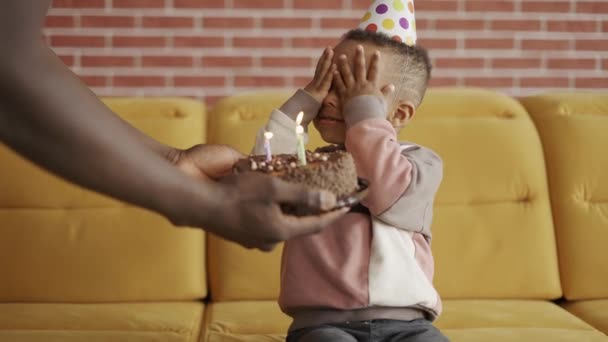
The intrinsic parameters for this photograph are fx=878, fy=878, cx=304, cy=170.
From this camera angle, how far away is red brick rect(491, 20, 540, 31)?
365cm

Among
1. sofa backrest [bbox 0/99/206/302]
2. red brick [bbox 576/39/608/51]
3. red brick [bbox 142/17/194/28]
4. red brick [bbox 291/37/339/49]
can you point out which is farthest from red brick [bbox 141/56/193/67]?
red brick [bbox 576/39/608/51]

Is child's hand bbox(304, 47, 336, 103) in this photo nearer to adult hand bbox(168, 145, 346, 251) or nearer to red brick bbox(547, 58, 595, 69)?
adult hand bbox(168, 145, 346, 251)

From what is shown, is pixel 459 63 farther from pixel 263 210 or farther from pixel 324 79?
pixel 263 210

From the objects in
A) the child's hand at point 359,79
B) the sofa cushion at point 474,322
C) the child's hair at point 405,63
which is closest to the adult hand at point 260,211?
the child's hand at point 359,79

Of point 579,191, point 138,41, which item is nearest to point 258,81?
point 138,41

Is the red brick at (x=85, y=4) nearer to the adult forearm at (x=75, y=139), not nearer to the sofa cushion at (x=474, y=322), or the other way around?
the sofa cushion at (x=474, y=322)

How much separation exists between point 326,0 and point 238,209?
254 cm

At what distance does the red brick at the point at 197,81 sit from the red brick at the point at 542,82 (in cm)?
126

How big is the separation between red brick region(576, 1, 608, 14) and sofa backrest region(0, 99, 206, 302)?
2090 millimetres

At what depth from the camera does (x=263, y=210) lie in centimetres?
118

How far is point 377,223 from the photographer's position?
1.74m

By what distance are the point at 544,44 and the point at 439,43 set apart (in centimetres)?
45

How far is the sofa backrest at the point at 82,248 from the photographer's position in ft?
7.45

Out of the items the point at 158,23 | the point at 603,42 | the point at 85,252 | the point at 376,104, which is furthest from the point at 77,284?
the point at 603,42
